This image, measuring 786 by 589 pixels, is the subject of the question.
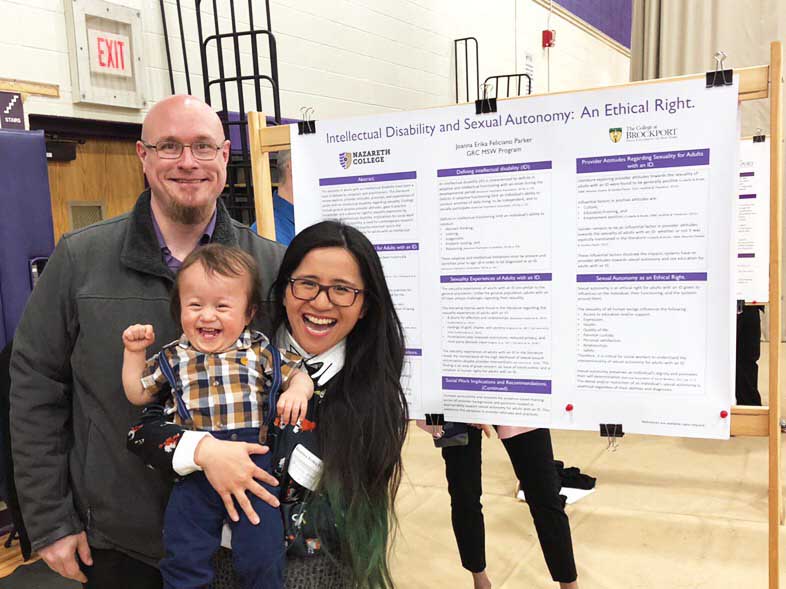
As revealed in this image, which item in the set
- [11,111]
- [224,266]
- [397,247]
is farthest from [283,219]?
[11,111]

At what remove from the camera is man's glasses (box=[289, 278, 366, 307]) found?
1.23 metres

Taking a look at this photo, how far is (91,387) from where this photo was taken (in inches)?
54.9

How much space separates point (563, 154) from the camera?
1.54m

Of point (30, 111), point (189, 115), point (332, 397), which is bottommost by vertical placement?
point (332, 397)

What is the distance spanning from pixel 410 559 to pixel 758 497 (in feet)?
5.73

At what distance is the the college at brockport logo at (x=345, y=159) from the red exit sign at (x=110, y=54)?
2329mm

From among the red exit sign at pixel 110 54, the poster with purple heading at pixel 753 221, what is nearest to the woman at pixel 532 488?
the poster with purple heading at pixel 753 221

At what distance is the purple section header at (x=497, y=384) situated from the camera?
1621mm

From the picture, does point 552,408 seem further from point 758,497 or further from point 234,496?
point 758,497

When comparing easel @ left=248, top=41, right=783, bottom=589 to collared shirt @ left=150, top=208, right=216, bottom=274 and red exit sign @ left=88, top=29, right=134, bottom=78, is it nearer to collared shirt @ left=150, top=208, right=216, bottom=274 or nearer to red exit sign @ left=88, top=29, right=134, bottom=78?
collared shirt @ left=150, top=208, right=216, bottom=274

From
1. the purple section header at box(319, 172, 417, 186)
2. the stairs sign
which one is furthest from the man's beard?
the stairs sign

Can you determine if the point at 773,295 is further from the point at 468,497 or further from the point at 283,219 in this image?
the point at 283,219

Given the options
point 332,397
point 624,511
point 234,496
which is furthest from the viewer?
point 624,511

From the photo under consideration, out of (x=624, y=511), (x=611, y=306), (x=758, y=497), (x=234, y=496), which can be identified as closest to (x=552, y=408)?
(x=611, y=306)
